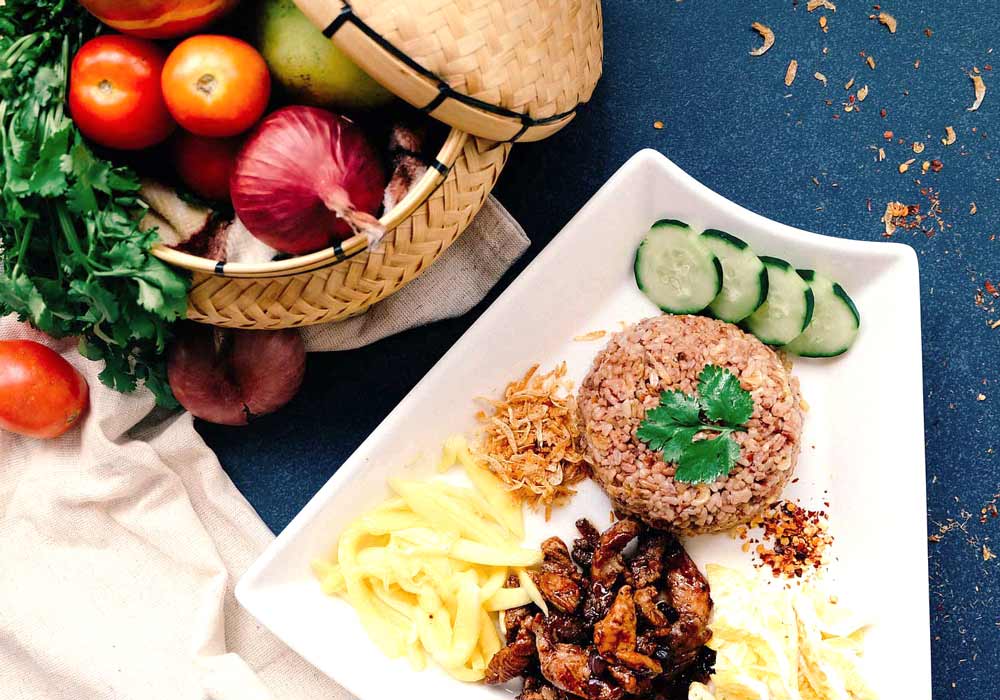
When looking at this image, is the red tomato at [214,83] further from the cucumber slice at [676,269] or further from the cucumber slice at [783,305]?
the cucumber slice at [783,305]

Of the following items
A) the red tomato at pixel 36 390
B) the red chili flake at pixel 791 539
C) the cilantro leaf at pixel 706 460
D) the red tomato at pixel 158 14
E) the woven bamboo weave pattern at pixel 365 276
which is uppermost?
the red tomato at pixel 158 14

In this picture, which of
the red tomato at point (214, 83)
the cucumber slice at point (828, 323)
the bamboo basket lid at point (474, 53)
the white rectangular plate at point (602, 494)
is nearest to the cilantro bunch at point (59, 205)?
the red tomato at point (214, 83)

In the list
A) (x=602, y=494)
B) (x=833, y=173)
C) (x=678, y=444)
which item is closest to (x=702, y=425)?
(x=678, y=444)

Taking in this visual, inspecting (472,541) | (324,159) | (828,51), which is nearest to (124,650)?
(472,541)

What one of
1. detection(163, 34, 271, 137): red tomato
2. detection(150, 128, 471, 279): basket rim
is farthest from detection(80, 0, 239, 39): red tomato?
detection(150, 128, 471, 279): basket rim

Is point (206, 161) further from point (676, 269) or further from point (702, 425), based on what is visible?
point (702, 425)

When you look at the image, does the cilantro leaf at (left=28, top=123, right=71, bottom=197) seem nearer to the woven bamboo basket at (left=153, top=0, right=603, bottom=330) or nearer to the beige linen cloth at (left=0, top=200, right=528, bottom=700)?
the woven bamboo basket at (left=153, top=0, right=603, bottom=330)

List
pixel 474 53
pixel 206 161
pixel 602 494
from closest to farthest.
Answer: pixel 474 53
pixel 206 161
pixel 602 494
